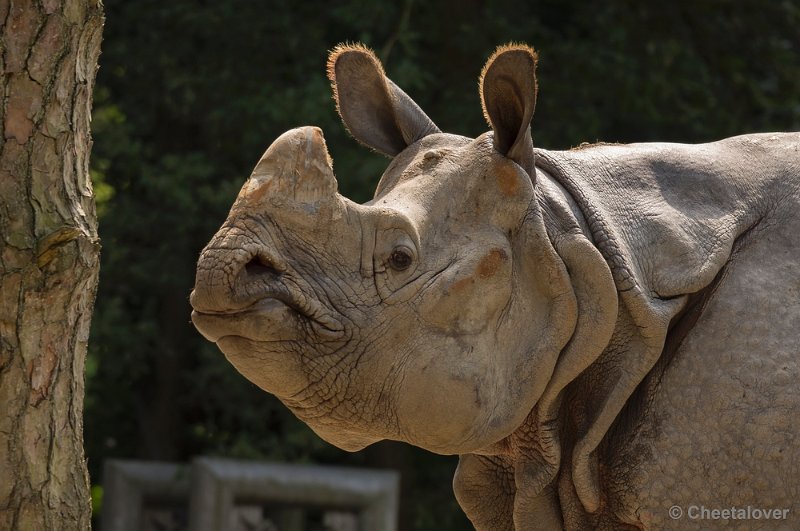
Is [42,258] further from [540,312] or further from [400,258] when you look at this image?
[540,312]

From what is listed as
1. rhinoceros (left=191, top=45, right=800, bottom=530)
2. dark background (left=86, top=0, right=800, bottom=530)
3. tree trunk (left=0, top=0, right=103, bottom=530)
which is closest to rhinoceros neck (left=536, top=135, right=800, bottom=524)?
rhinoceros (left=191, top=45, right=800, bottom=530)

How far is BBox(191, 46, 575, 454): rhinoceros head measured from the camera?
301 centimetres

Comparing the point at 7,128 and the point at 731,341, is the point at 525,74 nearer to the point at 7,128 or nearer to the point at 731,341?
the point at 731,341

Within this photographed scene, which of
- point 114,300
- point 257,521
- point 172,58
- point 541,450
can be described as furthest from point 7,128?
point 172,58

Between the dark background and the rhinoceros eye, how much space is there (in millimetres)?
6206

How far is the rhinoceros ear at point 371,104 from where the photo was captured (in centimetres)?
366

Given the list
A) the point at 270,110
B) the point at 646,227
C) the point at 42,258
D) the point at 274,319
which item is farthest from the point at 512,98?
the point at 270,110

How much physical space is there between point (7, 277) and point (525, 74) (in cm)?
135

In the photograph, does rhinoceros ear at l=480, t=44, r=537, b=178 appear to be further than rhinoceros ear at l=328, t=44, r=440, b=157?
No

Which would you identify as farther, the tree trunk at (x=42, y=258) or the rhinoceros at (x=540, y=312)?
the tree trunk at (x=42, y=258)

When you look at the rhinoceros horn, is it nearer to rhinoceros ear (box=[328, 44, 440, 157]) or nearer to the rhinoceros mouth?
the rhinoceros mouth

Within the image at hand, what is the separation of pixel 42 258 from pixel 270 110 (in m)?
5.99

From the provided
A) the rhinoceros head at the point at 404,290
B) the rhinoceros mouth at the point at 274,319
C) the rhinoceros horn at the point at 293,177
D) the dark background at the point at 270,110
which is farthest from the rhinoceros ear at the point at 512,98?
the dark background at the point at 270,110

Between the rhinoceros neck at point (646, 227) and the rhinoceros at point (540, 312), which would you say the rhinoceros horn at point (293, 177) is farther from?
the rhinoceros neck at point (646, 227)
